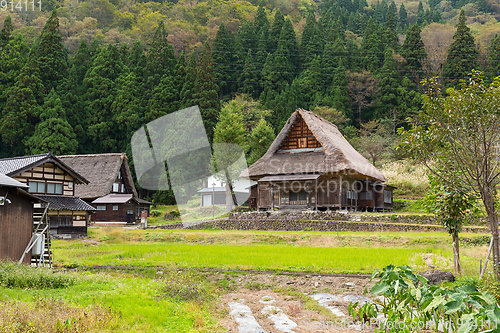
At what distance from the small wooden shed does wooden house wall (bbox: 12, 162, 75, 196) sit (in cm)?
955

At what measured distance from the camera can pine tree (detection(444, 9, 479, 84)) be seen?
48656 mm

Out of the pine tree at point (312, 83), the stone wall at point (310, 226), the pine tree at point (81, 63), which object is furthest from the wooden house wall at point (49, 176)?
the pine tree at point (312, 83)

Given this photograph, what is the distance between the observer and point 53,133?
39.1 meters

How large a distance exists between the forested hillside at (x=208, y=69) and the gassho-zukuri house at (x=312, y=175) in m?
6.04

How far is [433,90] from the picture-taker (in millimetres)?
8938

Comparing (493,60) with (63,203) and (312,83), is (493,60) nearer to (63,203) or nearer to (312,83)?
(312,83)

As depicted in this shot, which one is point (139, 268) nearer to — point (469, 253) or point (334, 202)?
point (469, 253)

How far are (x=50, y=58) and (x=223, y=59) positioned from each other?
21.1 meters

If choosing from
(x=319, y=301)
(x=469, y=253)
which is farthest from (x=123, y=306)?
(x=469, y=253)

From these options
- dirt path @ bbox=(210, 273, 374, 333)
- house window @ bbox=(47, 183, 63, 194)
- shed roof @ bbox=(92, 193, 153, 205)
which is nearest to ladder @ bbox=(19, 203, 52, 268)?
dirt path @ bbox=(210, 273, 374, 333)

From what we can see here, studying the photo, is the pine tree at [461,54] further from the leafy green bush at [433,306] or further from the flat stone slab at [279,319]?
the leafy green bush at [433,306]

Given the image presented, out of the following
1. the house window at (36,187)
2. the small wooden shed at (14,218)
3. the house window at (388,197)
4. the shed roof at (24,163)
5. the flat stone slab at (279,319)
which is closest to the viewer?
the flat stone slab at (279,319)

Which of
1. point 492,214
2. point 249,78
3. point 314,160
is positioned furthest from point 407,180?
point 492,214

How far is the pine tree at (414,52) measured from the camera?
51.4 metres
